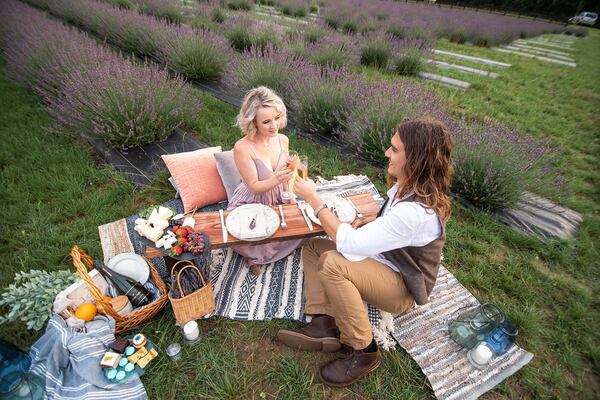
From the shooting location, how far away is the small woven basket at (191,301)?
1849 millimetres

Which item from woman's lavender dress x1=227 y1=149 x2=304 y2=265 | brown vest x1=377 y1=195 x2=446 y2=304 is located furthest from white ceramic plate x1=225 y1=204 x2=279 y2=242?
brown vest x1=377 y1=195 x2=446 y2=304

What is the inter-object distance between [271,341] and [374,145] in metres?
2.56

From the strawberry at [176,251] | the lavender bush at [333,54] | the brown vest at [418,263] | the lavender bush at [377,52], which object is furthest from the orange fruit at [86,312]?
the lavender bush at [377,52]

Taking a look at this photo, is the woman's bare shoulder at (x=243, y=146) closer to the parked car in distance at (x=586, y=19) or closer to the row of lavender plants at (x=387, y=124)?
the row of lavender plants at (x=387, y=124)

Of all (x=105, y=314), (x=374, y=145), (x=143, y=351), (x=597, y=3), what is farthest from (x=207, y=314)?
(x=597, y=3)

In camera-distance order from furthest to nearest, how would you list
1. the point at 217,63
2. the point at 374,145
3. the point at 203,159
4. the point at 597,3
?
the point at 597,3 < the point at 217,63 < the point at 374,145 < the point at 203,159

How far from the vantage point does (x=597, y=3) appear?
2580 centimetres

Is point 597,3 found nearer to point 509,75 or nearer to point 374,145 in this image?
point 509,75

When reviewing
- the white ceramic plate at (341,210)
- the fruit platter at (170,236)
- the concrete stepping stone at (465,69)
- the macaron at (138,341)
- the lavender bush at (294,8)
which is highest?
the lavender bush at (294,8)

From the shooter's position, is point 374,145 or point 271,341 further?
point 374,145

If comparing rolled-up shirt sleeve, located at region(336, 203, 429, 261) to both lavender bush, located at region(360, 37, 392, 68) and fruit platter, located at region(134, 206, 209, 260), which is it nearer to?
fruit platter, located at region(134, 206, 209, 260)

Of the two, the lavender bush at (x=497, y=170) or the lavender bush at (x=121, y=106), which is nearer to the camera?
the lavender bush at (x=497, y=170)

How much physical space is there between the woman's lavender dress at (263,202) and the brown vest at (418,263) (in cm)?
109

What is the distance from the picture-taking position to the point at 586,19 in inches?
987
